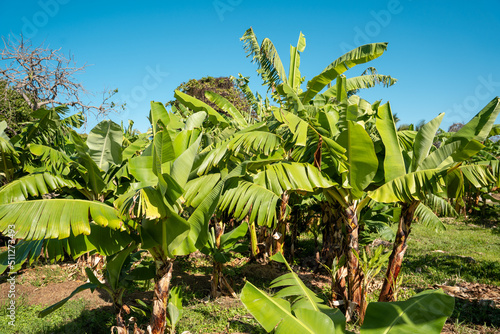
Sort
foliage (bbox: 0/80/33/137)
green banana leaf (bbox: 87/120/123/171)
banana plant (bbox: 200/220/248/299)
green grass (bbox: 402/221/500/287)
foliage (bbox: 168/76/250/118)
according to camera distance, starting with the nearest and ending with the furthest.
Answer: green banana leaf (bbox: 87/120/123/171) < banana plant (bbox: 200/220/248/299) < green grass (bbox: 402/221/500/287) < foliage (bbox: 0/80/33/137) < foliage (bbox: 168/76/250/118)

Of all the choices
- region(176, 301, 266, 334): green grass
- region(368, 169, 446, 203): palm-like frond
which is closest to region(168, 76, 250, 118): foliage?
region(176, 301, 266, 334): green grass

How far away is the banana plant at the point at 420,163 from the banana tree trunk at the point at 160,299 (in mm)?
2815

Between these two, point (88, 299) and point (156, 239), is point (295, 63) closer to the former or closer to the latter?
point (156, 239)

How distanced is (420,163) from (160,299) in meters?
3.99

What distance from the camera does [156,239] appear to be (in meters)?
3.45

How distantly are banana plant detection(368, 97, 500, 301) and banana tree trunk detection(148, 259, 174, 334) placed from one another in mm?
2815

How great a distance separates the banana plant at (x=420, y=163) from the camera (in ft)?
12.1

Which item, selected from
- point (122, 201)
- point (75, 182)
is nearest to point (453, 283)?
point (122, 201)

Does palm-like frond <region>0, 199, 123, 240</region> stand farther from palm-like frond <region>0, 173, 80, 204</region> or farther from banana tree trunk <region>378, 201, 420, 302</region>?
banana tree trunk <region>378, 201, 420, 302</region>

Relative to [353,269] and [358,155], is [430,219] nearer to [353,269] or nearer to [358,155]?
[353,269]

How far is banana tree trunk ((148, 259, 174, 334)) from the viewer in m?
3.61

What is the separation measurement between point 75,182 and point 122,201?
383 cm

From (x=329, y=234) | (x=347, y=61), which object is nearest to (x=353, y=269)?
(x=329, y=234)

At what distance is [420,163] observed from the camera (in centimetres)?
433
